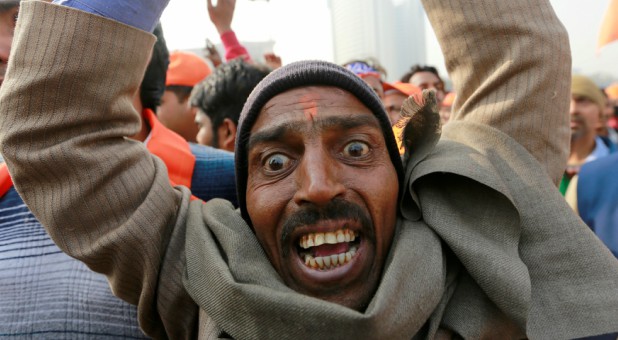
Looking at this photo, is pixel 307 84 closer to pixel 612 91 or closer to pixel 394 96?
pixel 394 96

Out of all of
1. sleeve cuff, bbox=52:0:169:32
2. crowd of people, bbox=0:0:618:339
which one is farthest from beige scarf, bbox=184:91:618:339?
sleeve cuff, bbox=52:0:169:32

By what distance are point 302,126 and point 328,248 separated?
34 cm

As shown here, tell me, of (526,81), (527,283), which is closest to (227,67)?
(526,81)

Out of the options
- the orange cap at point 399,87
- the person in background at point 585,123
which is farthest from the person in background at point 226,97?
the person in background at point 585,123

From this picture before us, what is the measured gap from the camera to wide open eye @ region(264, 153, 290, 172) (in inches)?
66.0

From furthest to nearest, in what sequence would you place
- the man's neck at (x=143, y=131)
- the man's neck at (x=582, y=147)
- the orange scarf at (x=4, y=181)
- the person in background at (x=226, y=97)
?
the man's neck at (x=582, y=147), the person in background at (x=226, y=97), the man's neck at (x=143, y=131), the orange scarf at (x=4, y=181)

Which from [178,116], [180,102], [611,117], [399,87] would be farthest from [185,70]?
[611,117]

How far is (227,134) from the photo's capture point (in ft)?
10.7

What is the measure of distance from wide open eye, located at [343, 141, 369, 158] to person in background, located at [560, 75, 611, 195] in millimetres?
3069

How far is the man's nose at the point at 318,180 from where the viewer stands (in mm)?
1524

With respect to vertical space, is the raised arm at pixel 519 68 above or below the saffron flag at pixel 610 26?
above

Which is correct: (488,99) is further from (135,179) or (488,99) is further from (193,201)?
(135,179)

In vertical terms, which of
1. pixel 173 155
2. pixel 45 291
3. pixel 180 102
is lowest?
pixel 180 102

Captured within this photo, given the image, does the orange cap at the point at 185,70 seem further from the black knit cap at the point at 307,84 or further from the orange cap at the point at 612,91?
the orange cap at the point at 612,91
